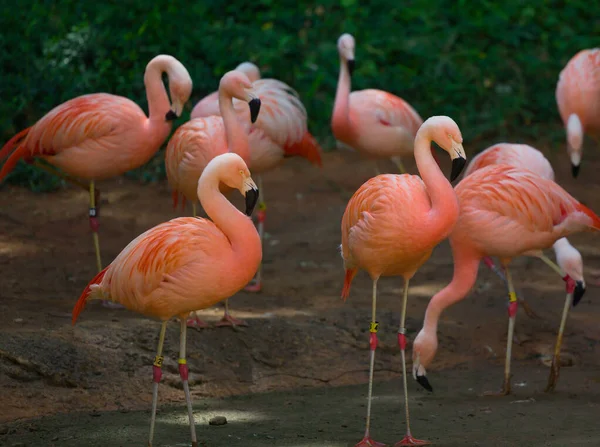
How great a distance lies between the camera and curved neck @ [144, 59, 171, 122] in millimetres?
5863

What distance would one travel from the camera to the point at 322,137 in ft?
29.9

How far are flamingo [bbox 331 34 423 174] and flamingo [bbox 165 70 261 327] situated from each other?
4.59ft

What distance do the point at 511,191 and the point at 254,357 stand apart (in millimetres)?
1571

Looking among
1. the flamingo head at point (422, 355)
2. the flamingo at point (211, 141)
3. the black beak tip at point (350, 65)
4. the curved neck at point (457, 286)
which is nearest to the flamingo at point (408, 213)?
the flamingo head at point (422, 355)

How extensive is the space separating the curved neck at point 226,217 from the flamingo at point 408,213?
1.81 ft

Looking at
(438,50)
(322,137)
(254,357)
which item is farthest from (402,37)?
(254,357)

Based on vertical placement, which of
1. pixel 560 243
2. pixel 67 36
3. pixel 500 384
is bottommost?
pixel 500 384

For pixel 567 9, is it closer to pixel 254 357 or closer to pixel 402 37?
pixel 402 37

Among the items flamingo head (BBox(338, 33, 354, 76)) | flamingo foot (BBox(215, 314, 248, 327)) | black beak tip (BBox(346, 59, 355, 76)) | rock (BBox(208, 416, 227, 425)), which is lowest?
rock (BBox(208, 416, 227, 425))

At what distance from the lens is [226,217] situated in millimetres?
3971

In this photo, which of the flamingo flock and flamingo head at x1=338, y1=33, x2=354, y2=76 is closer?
the flamingo flock

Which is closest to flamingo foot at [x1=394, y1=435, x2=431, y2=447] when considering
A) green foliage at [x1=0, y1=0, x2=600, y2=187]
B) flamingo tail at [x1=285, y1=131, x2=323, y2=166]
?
flamingo tail at [x1=285, y1=131, x2=323, y2=166]

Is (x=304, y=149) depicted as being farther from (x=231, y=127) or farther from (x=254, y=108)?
(x=254, y=108)

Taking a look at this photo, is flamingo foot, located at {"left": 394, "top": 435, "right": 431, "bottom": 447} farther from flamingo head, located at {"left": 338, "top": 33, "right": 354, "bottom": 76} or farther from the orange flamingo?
flamingo head, located at {"left": 338, "top": 33, "right": 354, "bottom": 76}
